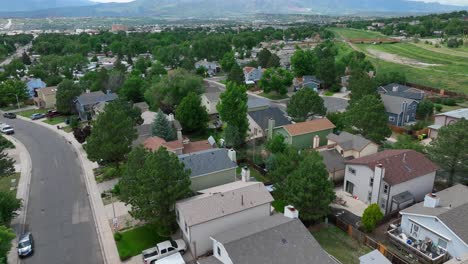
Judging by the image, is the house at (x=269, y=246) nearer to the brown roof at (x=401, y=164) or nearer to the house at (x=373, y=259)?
the house at (x=373, y=259)

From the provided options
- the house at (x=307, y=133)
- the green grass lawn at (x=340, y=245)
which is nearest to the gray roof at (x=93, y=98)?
the house at (x=307, y=133)

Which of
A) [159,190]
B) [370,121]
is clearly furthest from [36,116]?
[370,121]

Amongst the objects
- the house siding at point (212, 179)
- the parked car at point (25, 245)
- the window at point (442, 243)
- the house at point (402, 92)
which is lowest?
the parked car at point (25, 245)

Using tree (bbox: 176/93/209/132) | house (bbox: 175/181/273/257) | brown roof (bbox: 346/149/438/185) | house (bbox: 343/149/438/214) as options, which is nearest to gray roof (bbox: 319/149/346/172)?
house (bbox: 343/149/438/214)

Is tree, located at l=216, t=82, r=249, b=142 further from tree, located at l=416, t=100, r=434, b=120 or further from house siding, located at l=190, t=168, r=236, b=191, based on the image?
tree, located at l=416, t=100, r=434, b=120

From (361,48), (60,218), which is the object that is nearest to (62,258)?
(60,218)
